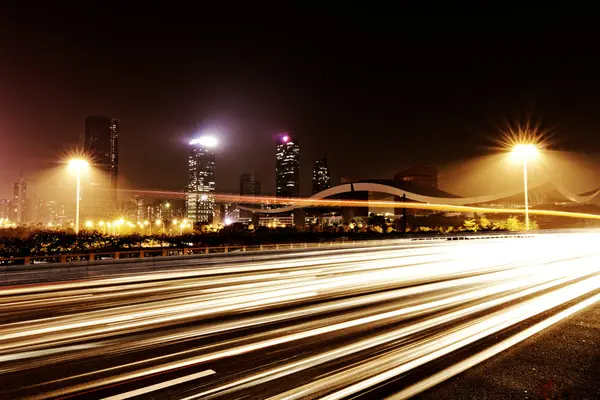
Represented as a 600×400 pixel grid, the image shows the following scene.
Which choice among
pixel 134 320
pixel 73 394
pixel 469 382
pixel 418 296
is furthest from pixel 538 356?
pixel 134 320

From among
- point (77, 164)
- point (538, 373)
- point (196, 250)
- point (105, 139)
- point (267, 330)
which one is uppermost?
point (105, 139)

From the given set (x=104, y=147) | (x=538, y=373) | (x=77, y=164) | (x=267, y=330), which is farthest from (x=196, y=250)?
(x=104, y=147)

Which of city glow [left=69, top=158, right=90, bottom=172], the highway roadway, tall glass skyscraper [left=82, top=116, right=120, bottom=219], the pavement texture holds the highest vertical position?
tall glass skyscraper [left=82, top=116, right=120, bottom=219]

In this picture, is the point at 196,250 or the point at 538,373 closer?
the point at 538,373

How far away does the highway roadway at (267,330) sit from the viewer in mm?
5125

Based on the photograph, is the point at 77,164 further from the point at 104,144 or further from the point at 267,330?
the point at 104,144

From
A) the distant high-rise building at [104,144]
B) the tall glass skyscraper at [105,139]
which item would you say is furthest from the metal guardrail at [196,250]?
the tall glass skyscraper at [105,139]

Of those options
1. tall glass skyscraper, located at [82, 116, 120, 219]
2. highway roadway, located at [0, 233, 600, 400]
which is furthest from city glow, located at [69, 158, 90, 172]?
tall glass skyscraper, located at [82, 116, 120, 219]

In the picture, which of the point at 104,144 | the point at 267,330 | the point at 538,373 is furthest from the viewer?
the point at 104,144

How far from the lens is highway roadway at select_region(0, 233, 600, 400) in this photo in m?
5.12

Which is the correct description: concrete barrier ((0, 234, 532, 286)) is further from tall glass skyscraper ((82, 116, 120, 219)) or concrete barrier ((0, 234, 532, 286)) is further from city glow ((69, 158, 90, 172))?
tall glass skyscraper ((82, 116, 120, 219))

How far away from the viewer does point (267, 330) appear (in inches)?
301

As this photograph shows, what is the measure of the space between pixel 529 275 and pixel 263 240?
25.8 metres

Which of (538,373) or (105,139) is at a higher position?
(105,139)
